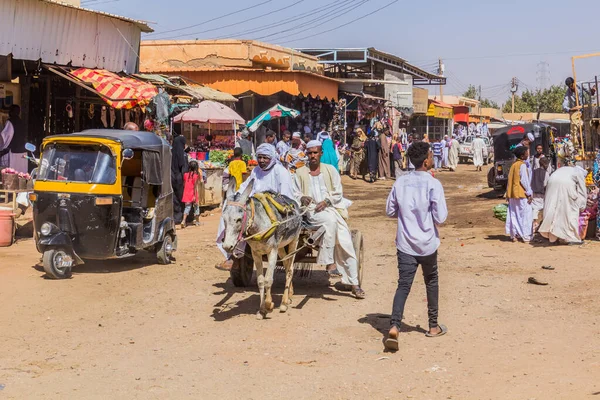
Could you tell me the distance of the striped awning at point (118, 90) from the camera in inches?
639

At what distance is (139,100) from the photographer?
16.3 meters

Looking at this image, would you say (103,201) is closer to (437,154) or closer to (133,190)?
(133,190)

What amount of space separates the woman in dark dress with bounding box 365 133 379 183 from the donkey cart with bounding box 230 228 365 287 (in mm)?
20598

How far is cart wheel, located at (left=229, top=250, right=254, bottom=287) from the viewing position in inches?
392

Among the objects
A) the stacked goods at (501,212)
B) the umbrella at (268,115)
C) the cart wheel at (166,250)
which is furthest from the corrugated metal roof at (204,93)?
the cart wheel at (166,250)

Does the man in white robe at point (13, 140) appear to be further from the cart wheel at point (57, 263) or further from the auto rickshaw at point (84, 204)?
the cart wheel at point (57, 263)

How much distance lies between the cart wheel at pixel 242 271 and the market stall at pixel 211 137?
9297 millimetres

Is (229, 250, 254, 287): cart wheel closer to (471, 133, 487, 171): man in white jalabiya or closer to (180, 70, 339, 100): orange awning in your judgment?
(180, 70, 339, 100): orange awning

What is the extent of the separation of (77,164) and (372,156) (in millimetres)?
20739

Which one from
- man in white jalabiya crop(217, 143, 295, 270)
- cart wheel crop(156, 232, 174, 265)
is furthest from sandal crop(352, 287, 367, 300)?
cart wheel crop(156, 232, 174, 265)

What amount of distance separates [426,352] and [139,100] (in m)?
10.5

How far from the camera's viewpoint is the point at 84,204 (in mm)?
10734

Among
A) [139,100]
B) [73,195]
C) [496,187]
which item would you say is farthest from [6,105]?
[496,187]

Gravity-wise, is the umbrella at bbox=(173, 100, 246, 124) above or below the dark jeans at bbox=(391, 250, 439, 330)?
above
